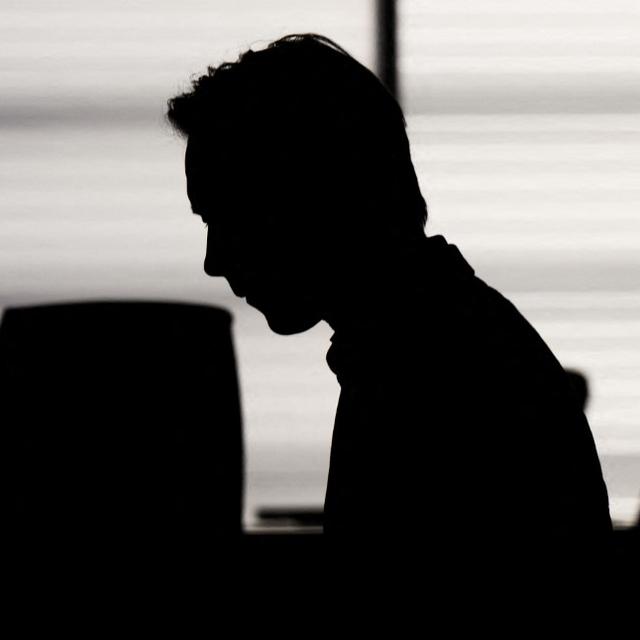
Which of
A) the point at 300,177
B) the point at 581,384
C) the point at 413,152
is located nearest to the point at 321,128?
the point at 300,177

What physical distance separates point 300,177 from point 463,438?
342 millimetres

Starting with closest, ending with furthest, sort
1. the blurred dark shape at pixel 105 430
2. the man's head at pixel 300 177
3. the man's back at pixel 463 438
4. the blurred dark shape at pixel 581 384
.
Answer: the man's back at pixel 463 438 < the man's head at pixel 300 177 < the blurred dark shape at pixel 105 430 < the blurred dark shape at pixel 581 384

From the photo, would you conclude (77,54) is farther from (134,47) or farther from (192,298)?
(192,298)

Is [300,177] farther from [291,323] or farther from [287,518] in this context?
[287,518]

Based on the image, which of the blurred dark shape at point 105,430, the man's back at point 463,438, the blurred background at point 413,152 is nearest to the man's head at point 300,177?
the man's back at point 463,438

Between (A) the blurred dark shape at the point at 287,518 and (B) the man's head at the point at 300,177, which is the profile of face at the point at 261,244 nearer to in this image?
(B) the man's head at the point at 300,177

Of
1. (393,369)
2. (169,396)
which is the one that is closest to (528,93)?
(169,396)

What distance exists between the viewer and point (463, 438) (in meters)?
0.82

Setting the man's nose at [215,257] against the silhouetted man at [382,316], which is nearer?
the silhouetted man at [382,316]

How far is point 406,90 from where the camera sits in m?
2.08

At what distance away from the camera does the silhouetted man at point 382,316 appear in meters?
0.82

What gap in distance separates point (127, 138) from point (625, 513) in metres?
1.34

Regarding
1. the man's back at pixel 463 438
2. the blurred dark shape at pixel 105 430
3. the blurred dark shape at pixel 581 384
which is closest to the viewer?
the man's back at pixel 463 438

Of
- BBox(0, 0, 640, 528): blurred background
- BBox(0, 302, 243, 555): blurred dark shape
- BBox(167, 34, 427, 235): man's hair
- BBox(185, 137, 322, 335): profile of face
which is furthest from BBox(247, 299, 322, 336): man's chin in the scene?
BBox(0, 0, 640, 528): blurred background
